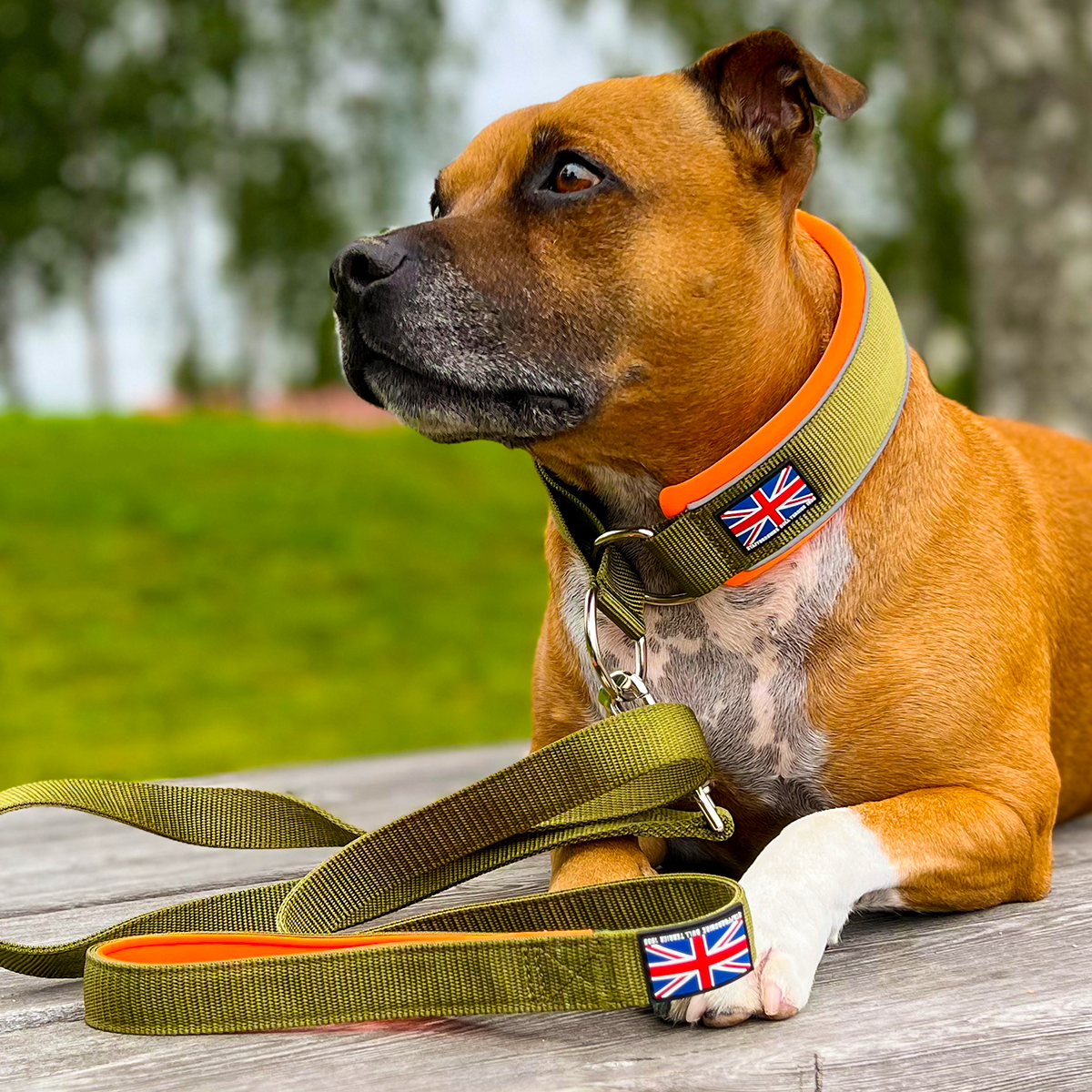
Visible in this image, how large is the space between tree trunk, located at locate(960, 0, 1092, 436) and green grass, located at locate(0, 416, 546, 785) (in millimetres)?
3049

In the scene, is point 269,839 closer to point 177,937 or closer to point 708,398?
point 177,937

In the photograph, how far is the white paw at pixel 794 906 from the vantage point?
1738 mm

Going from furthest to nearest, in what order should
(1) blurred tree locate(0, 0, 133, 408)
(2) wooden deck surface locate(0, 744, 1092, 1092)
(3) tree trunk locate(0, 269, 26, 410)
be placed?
1. (3) tree trunk locate(0, 269, 26, 410)
2. (1) blurred tree locate(0, 0, 133, 408)
3. (2) wooden deck surface locate(0, 744, 1092, 1092)

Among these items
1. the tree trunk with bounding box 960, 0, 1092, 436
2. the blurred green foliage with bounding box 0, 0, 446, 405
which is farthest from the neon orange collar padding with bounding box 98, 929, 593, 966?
the blurred green foliage with bounding box 0, 0, 446, 405

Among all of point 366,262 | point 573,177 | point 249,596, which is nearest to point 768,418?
point 573,177

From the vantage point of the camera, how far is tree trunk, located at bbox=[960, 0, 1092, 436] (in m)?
6.02

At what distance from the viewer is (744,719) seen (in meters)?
2.28

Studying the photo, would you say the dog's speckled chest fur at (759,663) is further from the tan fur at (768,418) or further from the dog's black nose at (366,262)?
the dog's black nose at (366,262)

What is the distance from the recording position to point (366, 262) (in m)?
2.19

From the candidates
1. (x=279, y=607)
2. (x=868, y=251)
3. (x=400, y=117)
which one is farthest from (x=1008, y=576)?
(x=868, y=251)

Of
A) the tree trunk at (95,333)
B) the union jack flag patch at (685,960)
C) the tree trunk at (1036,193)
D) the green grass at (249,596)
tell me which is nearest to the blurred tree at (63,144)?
the tree trunk at (95,333)

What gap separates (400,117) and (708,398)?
17445 mm

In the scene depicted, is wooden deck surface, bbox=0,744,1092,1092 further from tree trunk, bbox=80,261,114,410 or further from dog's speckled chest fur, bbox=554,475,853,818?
tree trunk, bbox=80,261,114,410

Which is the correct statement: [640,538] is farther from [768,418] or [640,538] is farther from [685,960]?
[685,960]
